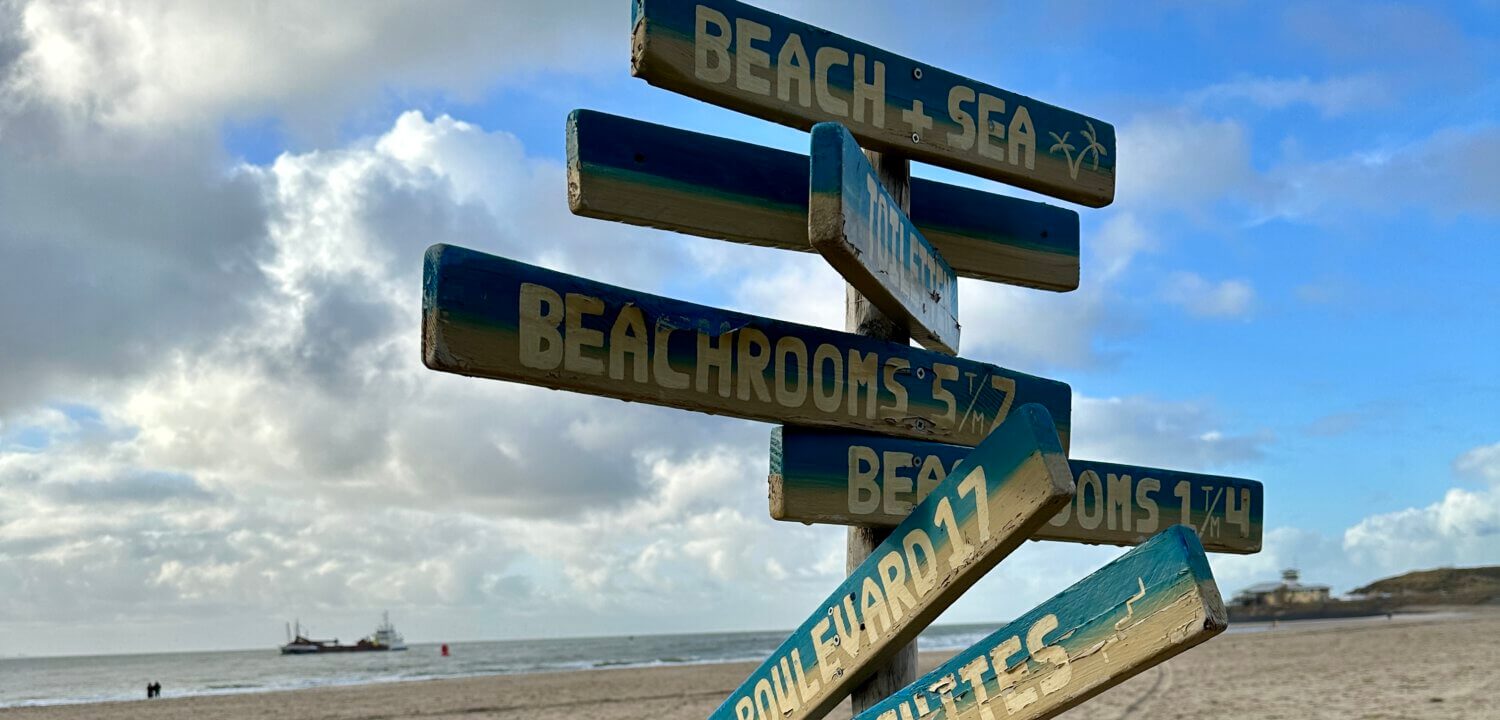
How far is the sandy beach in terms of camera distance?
1135 cm

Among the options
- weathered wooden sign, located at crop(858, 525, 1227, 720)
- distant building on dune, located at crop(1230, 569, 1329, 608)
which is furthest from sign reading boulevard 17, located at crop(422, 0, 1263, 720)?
distant building on dune, located at crop(1230, 569, 1329, 608)

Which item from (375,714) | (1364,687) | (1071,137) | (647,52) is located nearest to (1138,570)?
(647,52)

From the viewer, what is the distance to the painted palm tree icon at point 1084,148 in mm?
3103

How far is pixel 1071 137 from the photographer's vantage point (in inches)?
124

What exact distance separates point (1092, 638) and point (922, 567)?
1.25ft

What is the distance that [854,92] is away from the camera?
8.82 ft

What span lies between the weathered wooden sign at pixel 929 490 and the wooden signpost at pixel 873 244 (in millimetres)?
347

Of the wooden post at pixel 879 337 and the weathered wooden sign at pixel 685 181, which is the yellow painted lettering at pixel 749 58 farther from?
the wooden post at pixel 879 337

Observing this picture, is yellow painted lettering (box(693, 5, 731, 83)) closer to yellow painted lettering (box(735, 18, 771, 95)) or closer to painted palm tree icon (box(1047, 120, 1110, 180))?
yellow painted lettering (box(735, 18, 771, 95))

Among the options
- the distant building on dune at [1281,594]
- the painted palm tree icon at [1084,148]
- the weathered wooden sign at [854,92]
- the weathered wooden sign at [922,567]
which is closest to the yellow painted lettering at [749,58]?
the weathered wooden sign at [854,92]

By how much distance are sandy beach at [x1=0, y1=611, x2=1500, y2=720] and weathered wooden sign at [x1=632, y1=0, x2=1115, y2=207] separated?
9.43 metres

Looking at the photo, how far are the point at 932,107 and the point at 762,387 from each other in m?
0.96

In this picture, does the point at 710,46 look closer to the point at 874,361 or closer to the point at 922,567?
the point at 874,361

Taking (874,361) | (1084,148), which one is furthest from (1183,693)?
(874,361)
